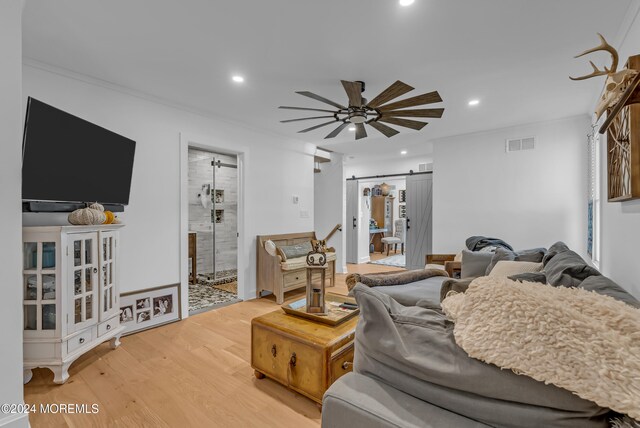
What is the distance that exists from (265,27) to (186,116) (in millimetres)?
1966

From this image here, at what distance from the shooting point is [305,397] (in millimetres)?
2000

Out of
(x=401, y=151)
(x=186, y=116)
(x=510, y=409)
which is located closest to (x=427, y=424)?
(x=510, y=409)

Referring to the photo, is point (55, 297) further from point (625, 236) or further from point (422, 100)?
point (625, 236)

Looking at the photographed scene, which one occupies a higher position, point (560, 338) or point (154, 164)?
point (154, 164)

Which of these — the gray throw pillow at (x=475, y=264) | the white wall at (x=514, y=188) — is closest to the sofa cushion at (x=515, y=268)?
the gray throw pillow at (x=475, y=264)

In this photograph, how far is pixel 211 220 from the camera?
18.1 ft

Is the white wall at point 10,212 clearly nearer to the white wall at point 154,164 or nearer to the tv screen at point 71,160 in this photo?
the tv screen at point 71,160

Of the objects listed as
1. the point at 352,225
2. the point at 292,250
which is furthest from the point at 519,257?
the point at 352,225

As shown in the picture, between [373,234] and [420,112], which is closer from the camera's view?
[420,112]

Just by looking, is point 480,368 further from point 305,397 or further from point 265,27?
point 265,27

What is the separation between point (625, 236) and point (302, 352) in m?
2.32

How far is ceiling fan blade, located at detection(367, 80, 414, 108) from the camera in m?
2.21

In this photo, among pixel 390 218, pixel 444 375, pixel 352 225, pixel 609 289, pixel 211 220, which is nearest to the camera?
pixel 444 375

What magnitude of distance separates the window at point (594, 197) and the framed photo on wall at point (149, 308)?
4751 millimetres
